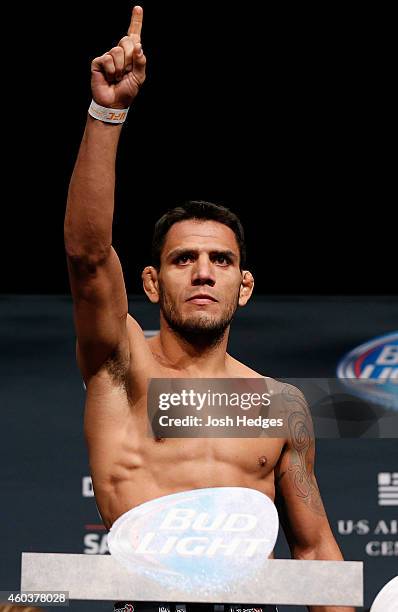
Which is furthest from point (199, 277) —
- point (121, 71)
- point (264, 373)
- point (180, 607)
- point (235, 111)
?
point (235, 111)

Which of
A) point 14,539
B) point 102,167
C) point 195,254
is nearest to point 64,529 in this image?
point 14,539

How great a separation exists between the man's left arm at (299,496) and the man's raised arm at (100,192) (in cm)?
55

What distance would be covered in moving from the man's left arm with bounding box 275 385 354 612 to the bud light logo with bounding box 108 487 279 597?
17 centimetres

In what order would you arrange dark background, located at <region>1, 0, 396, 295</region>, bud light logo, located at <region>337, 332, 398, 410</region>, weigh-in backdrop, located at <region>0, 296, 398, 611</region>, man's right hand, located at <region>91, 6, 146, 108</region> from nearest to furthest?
man's right hand, located at <region>91, 6, 146, 108</region>, weigh-in backdrop, located at <region>0, 296, 398, 611</region>, bud light logo, located at <region>337, 332, 398, 410</region>, dark background, located at <region>1, 0, 396, 295</region>

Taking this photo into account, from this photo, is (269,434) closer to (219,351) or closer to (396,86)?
(219,351)

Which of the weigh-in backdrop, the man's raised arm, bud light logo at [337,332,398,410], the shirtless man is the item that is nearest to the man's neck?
the shirtless man

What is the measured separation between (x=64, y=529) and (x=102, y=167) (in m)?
1.70

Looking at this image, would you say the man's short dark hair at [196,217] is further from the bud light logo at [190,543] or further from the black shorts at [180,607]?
the black shorts at [180,607]

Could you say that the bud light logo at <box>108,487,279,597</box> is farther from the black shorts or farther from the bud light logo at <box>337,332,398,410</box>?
the bud light logo at <box>337,332,398,410</box>

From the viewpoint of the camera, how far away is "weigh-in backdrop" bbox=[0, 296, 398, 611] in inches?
146

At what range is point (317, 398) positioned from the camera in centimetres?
298

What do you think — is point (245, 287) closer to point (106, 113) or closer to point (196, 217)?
point (196, 217)

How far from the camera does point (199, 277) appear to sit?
2.66 meters

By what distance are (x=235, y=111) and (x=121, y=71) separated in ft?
8.80
